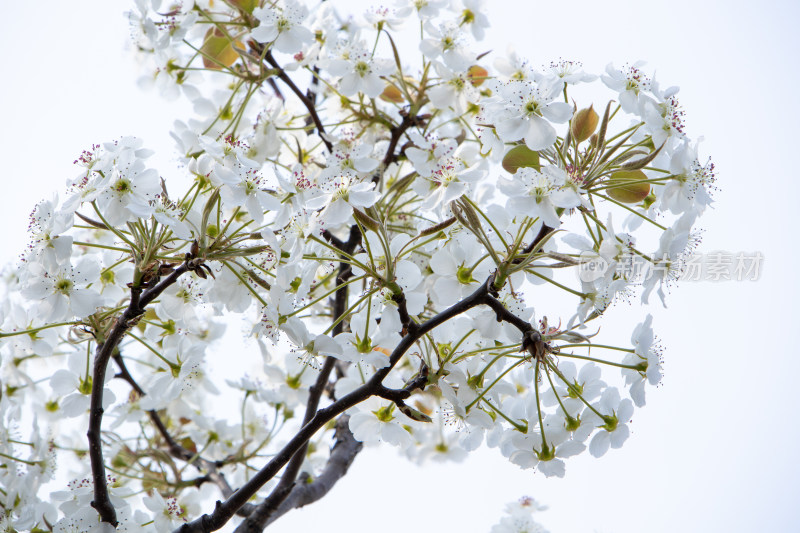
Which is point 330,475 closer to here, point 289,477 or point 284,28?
point 289,477

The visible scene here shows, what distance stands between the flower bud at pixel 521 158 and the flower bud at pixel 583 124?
85mm

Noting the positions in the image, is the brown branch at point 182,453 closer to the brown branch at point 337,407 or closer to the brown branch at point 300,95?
the brown branch at point 337,407

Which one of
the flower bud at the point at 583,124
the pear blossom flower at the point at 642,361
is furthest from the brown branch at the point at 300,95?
the pear blossom flower at the point at 642,361

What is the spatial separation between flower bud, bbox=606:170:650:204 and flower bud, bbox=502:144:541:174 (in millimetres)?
147

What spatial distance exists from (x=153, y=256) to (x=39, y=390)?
1041mm

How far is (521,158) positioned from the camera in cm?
131

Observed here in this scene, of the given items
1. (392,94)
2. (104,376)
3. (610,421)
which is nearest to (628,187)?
(610,421)

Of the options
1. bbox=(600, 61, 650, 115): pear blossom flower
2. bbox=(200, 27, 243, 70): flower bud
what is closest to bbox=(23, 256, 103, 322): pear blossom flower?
bbox=(200, 27, 243, 70): flower bud

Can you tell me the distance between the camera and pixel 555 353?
4.09ft

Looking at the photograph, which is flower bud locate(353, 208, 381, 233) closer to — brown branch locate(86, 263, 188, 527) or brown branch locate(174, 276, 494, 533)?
brown branch locate(174, 276, 494, 533)

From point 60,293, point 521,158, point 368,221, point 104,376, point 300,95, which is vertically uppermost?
point 300,95

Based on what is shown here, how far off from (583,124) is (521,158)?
0.44 ft

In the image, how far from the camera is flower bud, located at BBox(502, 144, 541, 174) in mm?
1305

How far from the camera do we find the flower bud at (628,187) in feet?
4.29
